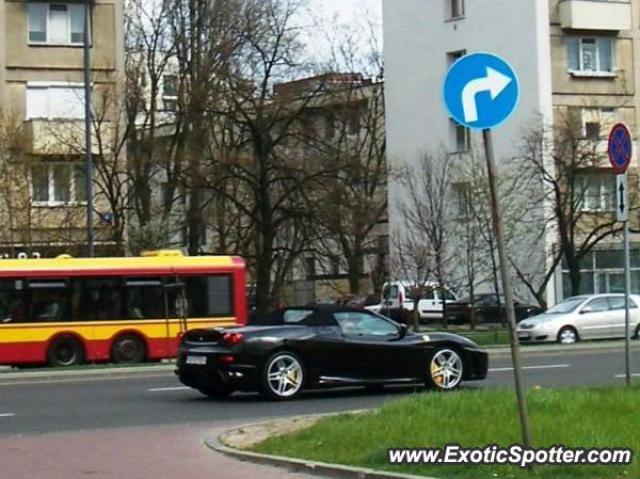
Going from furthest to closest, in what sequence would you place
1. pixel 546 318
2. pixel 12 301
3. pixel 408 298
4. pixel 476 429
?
pixel 408 298, pixel 546 318, pixel 12 301, pixel 476 429

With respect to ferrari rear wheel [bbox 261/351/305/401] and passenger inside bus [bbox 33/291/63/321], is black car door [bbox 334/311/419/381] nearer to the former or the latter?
ferrari rear wheel [bbox 261/351/305/401]

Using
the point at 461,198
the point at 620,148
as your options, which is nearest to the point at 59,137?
the point at 461,198

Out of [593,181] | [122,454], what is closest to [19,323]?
[122,454]

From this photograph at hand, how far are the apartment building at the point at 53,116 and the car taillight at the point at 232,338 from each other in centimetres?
2065

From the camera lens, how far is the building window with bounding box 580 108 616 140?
52.5 meters

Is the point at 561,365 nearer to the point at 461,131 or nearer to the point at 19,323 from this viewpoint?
the point at 19,323

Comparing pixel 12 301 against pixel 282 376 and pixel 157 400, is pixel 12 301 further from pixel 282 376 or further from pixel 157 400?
pixel 282 376

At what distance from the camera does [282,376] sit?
1972 centimetres

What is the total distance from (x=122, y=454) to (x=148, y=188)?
35595 mm

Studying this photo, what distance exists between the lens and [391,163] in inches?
2441

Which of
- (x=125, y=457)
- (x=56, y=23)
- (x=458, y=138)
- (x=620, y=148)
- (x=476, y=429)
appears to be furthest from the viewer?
(x=458, y=138)

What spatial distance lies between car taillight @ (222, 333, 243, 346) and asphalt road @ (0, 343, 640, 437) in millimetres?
885

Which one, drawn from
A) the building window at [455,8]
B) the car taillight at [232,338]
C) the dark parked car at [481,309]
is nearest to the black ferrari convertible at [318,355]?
the car taillight at [232,338]

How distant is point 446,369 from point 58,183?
78.8 ft
